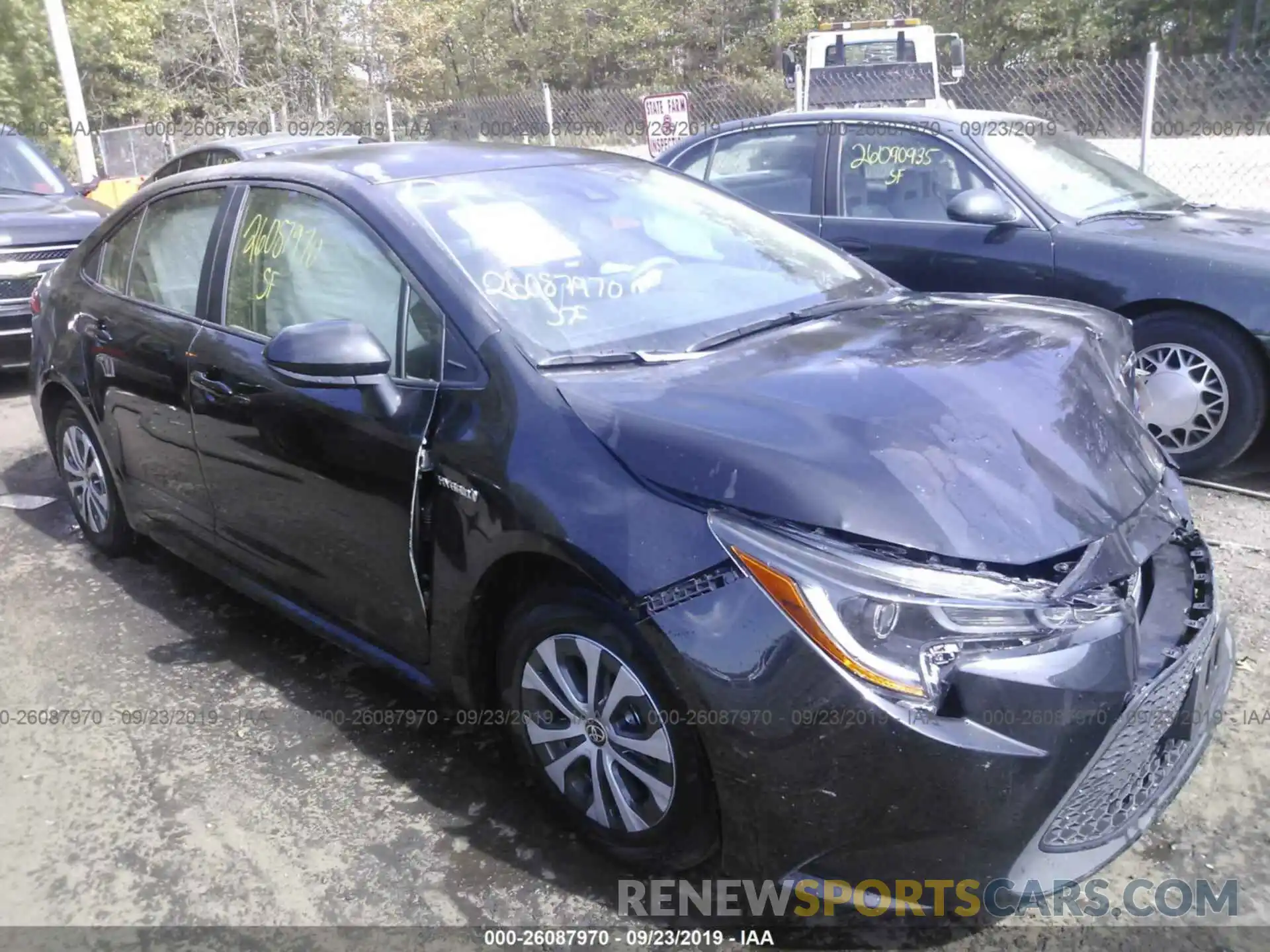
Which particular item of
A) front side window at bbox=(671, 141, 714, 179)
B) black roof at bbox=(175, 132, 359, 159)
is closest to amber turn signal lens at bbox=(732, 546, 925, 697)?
front side window at bbox=(671, 141, 714, 179)

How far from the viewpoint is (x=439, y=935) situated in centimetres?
249

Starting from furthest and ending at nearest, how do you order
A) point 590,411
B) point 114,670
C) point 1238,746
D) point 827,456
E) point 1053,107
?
1. point 1053,107
2. point 114,670
3. point 1238,746
4. point 590,411
5. point 827,456

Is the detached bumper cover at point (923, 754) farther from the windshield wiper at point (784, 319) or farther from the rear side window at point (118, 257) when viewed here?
the rear side window at point (118, 257)

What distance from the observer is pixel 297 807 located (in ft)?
9.85

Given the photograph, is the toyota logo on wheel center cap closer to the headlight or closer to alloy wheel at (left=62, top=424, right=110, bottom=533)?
the headlight

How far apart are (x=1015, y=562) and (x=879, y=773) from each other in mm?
484

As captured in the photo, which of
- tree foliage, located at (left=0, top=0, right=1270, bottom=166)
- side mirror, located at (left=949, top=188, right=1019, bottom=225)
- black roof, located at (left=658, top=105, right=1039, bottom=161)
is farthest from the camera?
tree foliage, located at (left=0, top=0, right=1270, bottom=166)

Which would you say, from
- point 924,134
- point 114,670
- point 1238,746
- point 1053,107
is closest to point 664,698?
point 1238,746

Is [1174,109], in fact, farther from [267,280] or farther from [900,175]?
[267,280]

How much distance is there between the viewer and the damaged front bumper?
6.62 feet

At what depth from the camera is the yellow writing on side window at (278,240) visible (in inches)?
129

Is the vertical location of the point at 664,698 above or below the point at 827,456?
below

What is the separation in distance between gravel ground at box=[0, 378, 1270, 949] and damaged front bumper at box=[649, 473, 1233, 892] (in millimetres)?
405

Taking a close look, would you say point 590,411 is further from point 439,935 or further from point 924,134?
point 924,134
